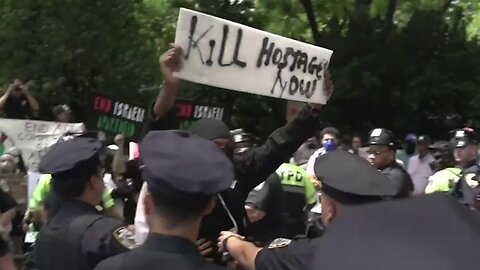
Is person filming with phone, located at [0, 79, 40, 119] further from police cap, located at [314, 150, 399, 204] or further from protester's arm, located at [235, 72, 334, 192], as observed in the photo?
police cap, located at [314, 150, 399, 204]

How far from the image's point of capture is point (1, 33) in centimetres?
1568

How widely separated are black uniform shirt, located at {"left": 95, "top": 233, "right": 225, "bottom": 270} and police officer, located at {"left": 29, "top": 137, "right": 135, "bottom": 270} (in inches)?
28.5

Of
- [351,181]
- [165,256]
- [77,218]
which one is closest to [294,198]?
[77,218]

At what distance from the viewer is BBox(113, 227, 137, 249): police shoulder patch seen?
10.5 ft

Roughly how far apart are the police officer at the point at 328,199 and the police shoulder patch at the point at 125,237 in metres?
0.33

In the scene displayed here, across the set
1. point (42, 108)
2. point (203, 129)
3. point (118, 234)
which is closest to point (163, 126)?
point (203, 129)

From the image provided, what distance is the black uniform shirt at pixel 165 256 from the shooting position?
2475 mm

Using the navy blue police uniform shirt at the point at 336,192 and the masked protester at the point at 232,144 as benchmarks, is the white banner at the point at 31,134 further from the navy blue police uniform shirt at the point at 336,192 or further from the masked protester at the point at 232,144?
the navy blue police uniform shirt at the point at 336,192

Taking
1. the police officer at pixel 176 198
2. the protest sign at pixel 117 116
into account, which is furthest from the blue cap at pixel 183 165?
the protest sign at pixel 117 116

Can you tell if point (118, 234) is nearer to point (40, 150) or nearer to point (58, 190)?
point (58, 190)

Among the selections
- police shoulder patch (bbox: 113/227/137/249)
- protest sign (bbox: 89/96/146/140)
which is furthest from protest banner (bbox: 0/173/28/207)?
police shoulder patch (bbox: 113/227/137/249)

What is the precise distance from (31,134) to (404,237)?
32.1ft

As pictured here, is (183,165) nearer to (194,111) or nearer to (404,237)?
(404,237)

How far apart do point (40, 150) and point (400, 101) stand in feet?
35.3
